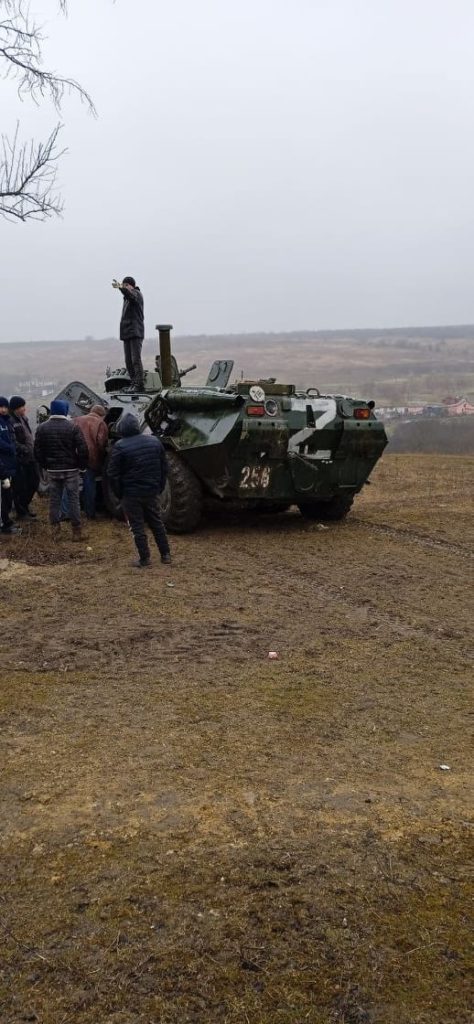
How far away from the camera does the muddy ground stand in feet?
9.11

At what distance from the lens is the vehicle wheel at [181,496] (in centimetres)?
998

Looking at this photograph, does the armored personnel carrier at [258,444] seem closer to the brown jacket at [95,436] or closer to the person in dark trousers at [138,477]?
the brown jacket at [95,436]

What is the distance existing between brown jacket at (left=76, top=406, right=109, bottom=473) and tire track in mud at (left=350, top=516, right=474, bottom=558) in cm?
311

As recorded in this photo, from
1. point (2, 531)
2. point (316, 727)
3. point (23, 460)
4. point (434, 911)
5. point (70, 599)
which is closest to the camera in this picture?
point (434, 911)

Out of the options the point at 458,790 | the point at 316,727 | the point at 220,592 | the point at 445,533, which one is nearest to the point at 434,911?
the point at 458,790

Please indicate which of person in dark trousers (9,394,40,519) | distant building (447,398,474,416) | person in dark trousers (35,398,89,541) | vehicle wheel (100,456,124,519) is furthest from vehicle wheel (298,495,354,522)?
distant building (447,398,474,416)

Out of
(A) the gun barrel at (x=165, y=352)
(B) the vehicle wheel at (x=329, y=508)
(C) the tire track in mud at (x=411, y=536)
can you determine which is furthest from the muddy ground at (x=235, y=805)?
(A) the gun barrel at (x=165, y=352)

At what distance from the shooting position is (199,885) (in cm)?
322

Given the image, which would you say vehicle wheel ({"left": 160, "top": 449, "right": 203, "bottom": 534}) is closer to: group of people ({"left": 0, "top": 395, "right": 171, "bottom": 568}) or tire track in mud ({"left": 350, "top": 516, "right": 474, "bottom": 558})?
group of people ({"left": 0, "top": 395, "right": 171, "bottom": 568})

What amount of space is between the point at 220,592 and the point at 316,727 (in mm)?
3021

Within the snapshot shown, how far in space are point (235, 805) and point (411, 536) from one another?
22.2 feet

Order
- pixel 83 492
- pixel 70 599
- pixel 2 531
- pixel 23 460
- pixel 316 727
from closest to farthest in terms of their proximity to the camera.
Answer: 1. pixel 316 727
2. pixel 70 599
3. pixel 2 531
4. pixel 23 460
5. pixel 83 492

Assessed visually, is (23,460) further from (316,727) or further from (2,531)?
(316,727)

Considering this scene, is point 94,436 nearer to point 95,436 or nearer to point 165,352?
point 95,436
